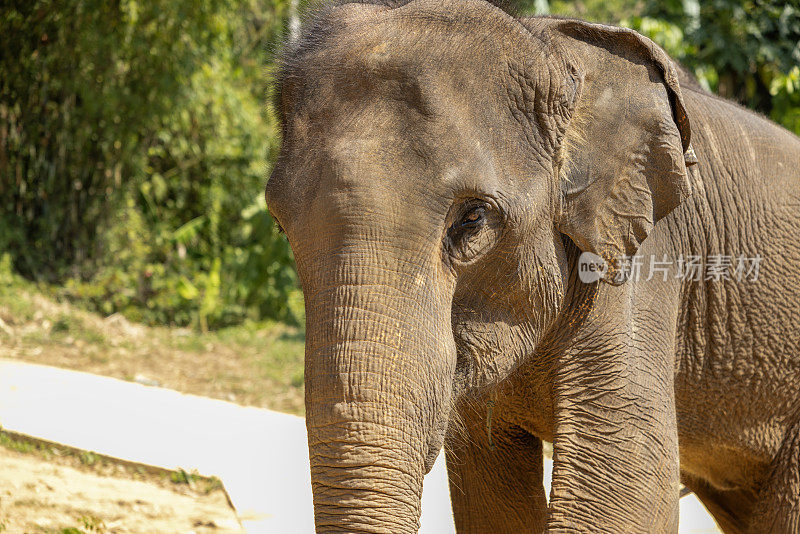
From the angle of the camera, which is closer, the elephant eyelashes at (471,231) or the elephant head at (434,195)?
the elephant head at (434,195)

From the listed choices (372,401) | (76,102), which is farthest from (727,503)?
(76,102)

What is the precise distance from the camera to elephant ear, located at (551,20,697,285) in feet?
7.57

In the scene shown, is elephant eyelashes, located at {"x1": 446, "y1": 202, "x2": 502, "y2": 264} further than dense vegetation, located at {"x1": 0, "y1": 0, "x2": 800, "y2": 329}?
No

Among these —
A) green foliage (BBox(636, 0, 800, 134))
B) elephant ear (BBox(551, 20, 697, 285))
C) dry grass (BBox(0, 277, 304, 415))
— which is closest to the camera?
elephant ear (BBox(551, 20, 697, 285))

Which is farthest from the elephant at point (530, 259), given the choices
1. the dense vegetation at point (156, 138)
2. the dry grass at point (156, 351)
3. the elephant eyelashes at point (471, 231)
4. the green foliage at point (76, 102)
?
the green foliage at point (76, 102)

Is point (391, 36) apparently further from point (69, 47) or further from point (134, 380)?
point (69, 47)

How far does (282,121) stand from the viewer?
247cm

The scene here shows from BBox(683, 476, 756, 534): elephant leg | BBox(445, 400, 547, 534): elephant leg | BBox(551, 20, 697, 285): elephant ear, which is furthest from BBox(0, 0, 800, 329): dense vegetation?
BBox(551, 20, 697, 285): elephant ear

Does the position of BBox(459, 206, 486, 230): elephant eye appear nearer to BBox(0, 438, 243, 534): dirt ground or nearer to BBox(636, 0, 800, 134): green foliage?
BBox(0, 438, 243, 534): dirt ground

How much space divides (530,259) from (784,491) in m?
1.31

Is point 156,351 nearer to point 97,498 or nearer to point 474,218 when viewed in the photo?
point 97,498

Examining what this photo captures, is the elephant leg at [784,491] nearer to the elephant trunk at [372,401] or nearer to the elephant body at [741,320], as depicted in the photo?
the elephant body at [741,320]

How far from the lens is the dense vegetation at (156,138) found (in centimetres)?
831

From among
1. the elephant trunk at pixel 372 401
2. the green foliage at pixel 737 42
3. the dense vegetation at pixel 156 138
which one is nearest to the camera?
the elephant trunk at pixel 372 401
